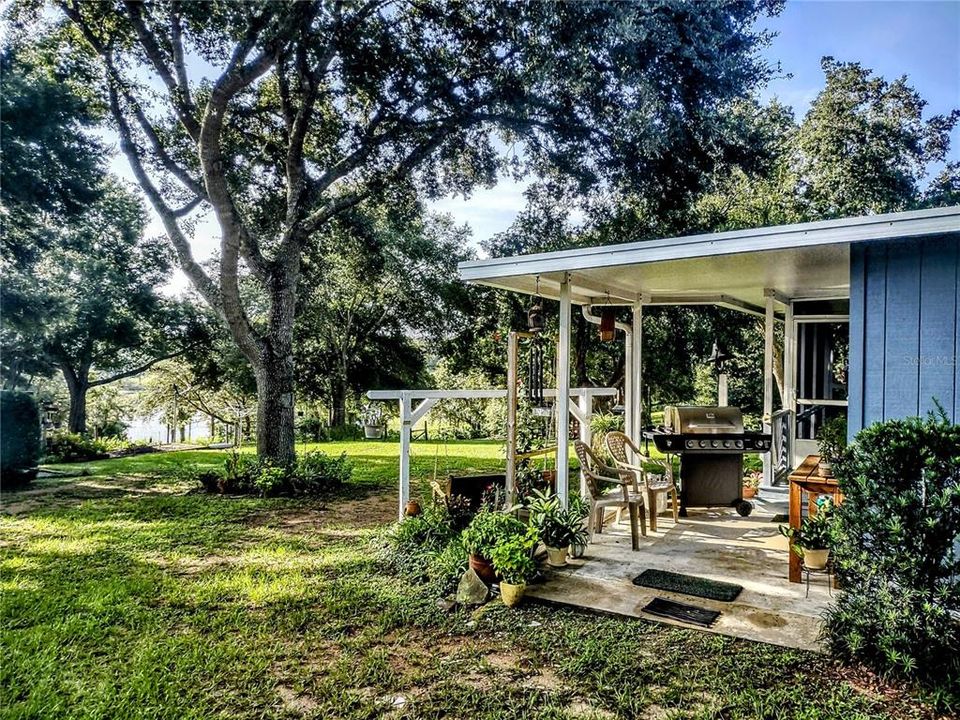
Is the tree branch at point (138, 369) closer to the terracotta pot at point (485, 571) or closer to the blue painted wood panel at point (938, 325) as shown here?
the terracotta pot at point (485, 571)

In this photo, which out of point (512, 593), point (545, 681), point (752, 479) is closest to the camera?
point (545, 681)

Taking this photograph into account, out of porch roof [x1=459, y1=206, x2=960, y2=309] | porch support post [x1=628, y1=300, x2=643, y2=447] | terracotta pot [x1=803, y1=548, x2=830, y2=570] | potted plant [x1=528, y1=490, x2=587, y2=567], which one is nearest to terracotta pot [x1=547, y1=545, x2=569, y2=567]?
potted plant [x1=528, y1=490, x2=587, y2=567]

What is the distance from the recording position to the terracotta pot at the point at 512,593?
12.1 feet

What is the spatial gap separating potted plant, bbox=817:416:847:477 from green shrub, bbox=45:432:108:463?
12729 millimetres

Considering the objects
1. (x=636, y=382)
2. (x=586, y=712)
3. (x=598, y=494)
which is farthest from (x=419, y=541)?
(x=636, y=382)

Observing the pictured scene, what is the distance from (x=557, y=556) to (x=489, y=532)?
654 millimetres

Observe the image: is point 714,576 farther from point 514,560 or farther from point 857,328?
point 857,328

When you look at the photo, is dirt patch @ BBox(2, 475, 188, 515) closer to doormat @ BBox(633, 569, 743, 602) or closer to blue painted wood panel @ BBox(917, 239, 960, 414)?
doormat @ BBox(633, 569, 743, 602)

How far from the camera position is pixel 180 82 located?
7848 millimetres

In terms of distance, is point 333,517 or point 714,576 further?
point 333,517

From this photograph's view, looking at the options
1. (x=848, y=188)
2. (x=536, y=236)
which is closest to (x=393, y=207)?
(x=536, y=236)

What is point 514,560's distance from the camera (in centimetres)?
371

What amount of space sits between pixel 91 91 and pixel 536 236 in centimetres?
860

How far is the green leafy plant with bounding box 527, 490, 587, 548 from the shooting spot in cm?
425
